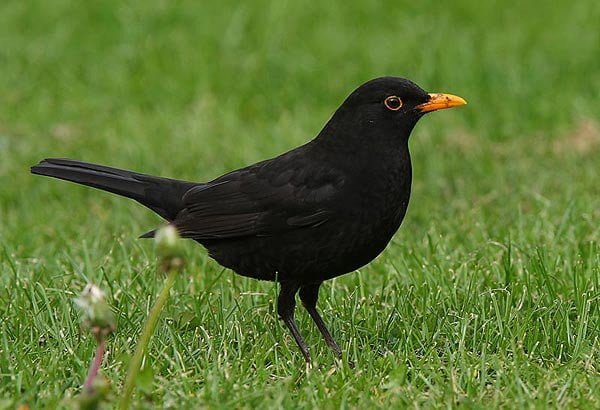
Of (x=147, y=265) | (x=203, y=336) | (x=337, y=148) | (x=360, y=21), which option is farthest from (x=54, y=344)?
(x=360, y=21)

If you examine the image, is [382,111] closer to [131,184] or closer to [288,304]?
[288,304]

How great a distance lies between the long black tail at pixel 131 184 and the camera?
5.57m

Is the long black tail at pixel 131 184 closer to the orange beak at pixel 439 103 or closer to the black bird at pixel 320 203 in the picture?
the black bird at pixel 320 203

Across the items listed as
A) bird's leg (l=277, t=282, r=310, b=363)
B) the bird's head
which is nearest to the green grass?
bird's leg (l=277, t=282, r=310, b=363)

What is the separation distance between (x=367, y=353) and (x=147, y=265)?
5.23 ft

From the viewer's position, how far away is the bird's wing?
5.00 m

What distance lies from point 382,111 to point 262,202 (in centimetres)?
68

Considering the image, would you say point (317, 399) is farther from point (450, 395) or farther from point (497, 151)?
point (497, 151)

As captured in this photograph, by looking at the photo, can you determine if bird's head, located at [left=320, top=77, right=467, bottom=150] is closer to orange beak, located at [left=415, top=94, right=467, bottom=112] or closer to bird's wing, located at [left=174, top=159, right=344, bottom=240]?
orange beak, located at [left=415, top=94, right=467, bottom=112]

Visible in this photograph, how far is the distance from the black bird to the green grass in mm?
301

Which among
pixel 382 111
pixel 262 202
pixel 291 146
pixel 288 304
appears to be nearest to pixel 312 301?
pixel 288 304

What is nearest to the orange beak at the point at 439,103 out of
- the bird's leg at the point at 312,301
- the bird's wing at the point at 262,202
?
the bird's wing at the point at 262,202

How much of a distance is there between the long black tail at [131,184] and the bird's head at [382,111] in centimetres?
83

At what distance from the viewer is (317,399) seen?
426cm
